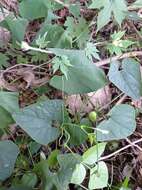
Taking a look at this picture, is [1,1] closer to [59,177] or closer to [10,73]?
[10,73]

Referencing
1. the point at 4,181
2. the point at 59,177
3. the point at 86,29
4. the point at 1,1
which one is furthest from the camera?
the point at 1,1

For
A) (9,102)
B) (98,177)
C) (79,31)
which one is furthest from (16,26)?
(98,177)

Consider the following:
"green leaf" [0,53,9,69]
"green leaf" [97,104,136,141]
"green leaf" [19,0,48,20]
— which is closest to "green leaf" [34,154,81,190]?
"green leaf" [97,104,136,141]

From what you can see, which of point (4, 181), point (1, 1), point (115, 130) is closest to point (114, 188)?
point (115, 130)

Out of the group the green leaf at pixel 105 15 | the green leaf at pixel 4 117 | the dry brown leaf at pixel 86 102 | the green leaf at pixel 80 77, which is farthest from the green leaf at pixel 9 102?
the green leaf at pixel 105 15

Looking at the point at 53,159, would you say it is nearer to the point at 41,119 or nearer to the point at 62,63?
the point at 41,119
